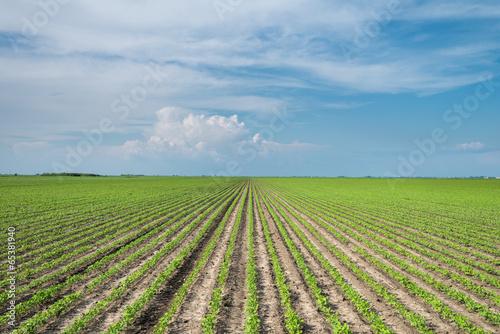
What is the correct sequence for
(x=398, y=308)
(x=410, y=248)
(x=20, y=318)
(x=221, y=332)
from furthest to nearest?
(x=410, y=248) → (x=398, y=308) → (x=20, y=318) → (x=221, y=332)

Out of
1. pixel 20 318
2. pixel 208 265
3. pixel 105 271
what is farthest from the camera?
pixel 208 265

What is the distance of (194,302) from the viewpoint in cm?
930

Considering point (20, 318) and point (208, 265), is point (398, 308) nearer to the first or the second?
point (208, 265)

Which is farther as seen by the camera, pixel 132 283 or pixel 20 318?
pixel 132 283

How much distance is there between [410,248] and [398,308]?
8.36 m

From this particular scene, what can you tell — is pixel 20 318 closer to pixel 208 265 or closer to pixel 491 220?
pixel 208 265

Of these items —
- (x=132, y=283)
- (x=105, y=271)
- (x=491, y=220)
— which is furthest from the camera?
(x=491, y=220)

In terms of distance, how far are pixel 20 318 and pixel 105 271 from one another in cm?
397

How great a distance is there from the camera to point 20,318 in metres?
8.12

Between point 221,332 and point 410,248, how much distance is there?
1303 centimetres

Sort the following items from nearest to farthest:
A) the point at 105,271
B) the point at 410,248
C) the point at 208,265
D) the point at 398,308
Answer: the point at 398,308 < the point at 105,271 < the point at 208,265 < the point at 410,248

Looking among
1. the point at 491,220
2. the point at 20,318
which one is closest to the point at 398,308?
the point at 20,318

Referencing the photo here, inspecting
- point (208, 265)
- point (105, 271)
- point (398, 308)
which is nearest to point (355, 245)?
point (398, 308)

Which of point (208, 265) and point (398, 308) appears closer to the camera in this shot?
point (398, 308)
